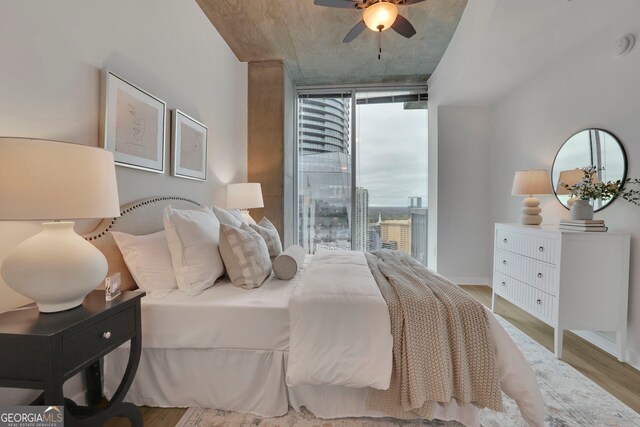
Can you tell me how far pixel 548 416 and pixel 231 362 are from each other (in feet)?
5.68

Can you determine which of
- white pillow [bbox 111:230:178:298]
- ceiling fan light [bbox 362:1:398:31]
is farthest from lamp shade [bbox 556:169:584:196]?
white pillow [bbox 111:230:178:298]

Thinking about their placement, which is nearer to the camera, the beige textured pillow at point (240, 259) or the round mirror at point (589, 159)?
the beige textured pillow at point (240, 259)

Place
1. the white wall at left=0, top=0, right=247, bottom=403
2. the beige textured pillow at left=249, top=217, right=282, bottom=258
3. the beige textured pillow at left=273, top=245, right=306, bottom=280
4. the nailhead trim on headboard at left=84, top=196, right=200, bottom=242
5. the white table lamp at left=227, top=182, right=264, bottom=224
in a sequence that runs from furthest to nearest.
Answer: the white table lamp at left=227, top=182, right=264, bottom=224, the beige textured pillow at left=249, top=217, right=282, bottom=258, the beige textured pillow at left=273, top=245, right=306, bottom=280, the nailhead trim on headboard at left=84, top=196, right=200, bottom=242, the white wall at left=0, top=0, right=247, bottom=403

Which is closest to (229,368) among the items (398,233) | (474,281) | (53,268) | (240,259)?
(240,259)

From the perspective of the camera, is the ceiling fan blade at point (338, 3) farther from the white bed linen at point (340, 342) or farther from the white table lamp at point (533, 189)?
the white table lamp at point (533, 189)

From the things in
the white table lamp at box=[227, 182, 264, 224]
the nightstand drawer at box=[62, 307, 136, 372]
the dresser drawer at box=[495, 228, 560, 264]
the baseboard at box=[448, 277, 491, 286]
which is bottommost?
the baseboard at box=[448, 277, 491, 286]

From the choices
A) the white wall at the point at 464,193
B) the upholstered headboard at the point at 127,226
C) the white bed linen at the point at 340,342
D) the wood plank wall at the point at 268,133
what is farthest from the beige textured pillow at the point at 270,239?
the white wall at the point at 464,193

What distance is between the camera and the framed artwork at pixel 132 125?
1618 mm

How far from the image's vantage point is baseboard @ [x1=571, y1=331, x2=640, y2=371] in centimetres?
199

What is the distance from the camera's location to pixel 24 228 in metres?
1.27

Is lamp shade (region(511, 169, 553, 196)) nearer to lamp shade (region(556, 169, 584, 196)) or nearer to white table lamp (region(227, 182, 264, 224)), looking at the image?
lamp shade (region(556, 169, 584, 196))

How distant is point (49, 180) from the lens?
97 centimetres

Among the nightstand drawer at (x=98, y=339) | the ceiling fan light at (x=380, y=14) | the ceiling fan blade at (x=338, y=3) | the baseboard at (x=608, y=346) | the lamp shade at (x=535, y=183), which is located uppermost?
the ceiling fan blade at (x=338, y=3)

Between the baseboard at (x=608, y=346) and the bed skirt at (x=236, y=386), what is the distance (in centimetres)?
163
